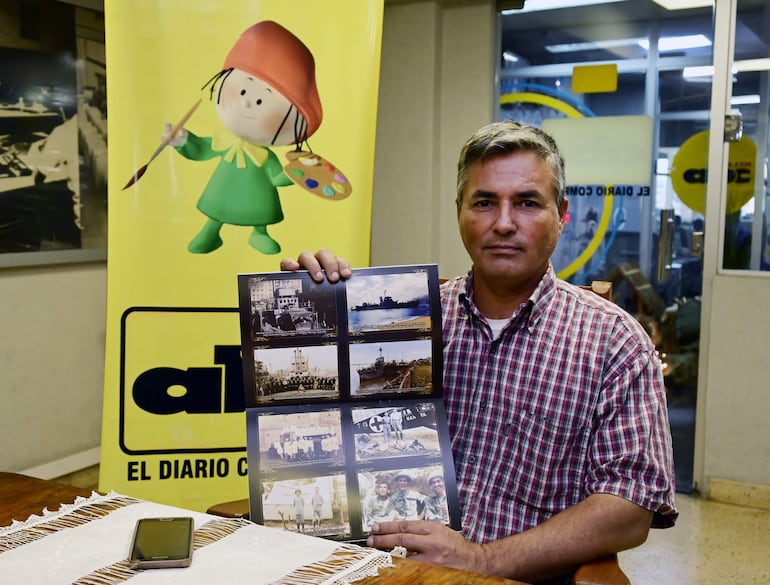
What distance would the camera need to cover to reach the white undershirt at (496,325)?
165cm

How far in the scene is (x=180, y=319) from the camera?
7.22 feet

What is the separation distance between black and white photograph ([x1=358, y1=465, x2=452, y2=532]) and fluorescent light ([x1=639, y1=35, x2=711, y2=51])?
322cm

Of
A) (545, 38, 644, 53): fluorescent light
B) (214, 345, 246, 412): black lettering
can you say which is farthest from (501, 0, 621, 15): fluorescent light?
(214, 345, 246, 412): black lettering

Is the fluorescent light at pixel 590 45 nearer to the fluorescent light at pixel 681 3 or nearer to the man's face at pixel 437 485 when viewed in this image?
the fluorescent light at pixel 681 3

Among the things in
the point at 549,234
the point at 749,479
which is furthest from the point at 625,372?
the point at 749,479

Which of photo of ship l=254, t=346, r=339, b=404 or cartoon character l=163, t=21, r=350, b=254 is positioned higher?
cartoon character l=163, t=21, r=350, b=254

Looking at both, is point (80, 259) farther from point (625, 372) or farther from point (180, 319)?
point (625, 372)

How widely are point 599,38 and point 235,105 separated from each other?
2605 millimetres

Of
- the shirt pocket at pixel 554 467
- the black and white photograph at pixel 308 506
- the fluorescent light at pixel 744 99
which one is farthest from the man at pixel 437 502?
the fluorescent light at pixel 744 99

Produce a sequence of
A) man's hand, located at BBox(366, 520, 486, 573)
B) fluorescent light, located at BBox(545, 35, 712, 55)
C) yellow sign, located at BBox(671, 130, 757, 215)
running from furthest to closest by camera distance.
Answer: fluorescent light, located at BBox(545, 35, 712, 55), yellow sign, located at BBox(671, 130, 757, 215), man's hand, located at BBox(366, 520, 486, 573)

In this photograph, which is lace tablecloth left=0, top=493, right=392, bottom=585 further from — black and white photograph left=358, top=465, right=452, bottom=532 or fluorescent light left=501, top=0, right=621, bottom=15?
fluorescent light left=501, top=0, right=621, bottom=15

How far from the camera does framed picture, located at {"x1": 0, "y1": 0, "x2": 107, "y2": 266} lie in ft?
11.7

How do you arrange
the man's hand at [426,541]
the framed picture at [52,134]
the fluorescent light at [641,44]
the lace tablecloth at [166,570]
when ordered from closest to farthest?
the lace tablecloth at [166,570]
the man's hand at [426,541]
the framed picture at [52,134]
the fluorescent light at [641,44]

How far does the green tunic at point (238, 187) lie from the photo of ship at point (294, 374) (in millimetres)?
908
